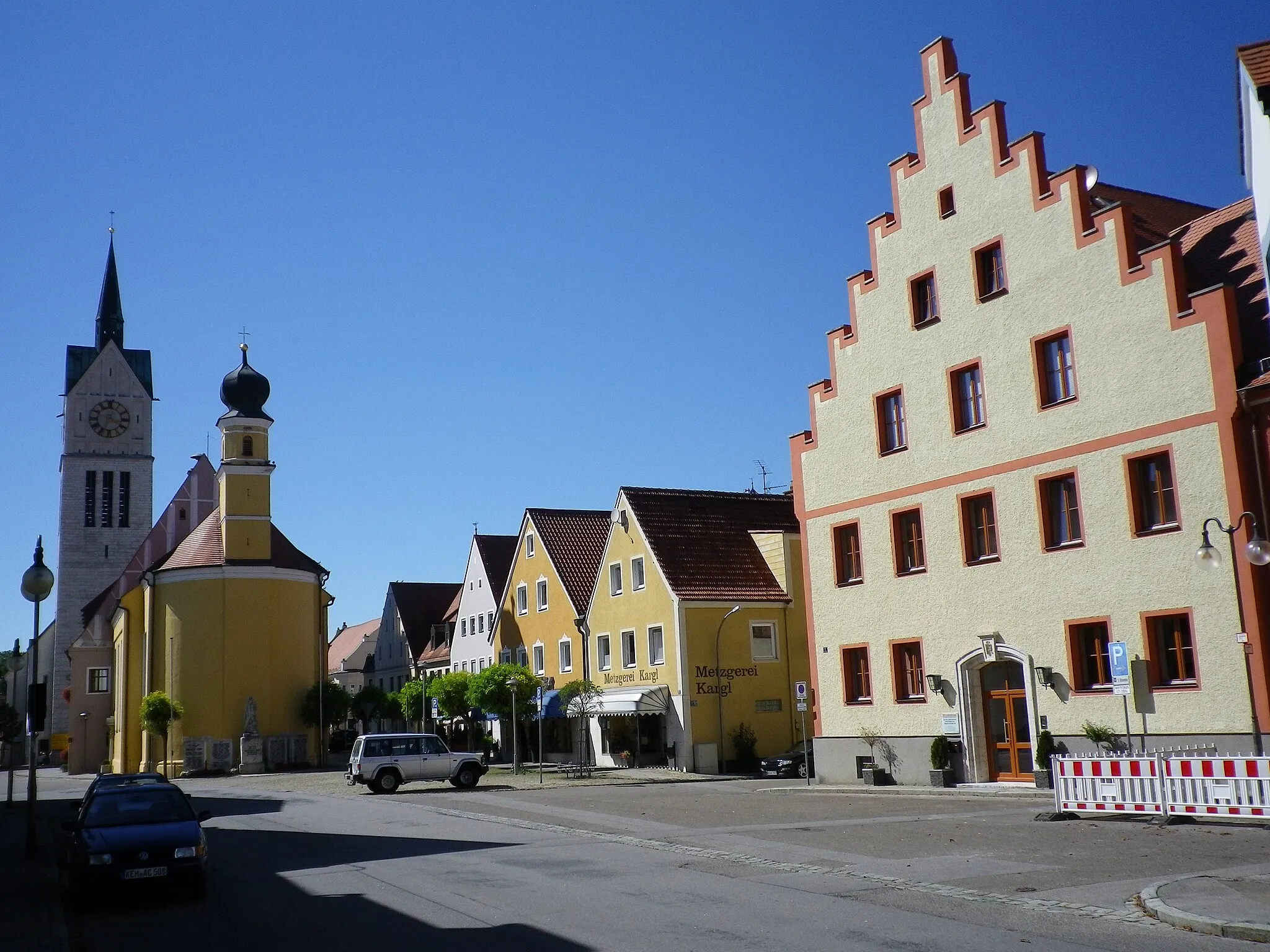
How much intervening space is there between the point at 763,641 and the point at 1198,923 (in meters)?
35.0

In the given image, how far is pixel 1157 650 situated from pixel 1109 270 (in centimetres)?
804

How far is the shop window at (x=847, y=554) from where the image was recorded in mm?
32781

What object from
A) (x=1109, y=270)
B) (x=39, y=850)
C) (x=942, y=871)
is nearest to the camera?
(x=942, y=871)

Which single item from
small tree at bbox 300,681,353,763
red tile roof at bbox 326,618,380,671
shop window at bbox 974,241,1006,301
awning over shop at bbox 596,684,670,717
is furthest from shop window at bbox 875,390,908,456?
red tile roof at bbox 326,618,380,671

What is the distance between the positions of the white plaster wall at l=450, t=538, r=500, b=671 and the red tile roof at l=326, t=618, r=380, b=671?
108 ft

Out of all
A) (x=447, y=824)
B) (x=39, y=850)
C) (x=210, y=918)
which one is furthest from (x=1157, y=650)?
(x=39, y=850)

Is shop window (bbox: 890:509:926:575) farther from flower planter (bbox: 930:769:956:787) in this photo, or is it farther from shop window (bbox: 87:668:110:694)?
shop window (bbox: 87:668:110:694)

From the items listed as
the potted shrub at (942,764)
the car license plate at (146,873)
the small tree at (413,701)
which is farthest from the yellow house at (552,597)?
the car license plate at (146,873)

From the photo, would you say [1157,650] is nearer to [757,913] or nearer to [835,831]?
[835,831]

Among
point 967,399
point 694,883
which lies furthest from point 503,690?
point 694,883

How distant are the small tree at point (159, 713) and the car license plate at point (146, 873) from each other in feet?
156

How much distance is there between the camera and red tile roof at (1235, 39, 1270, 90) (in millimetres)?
15922

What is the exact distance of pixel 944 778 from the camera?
28.4 m

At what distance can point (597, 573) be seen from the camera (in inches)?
1971
